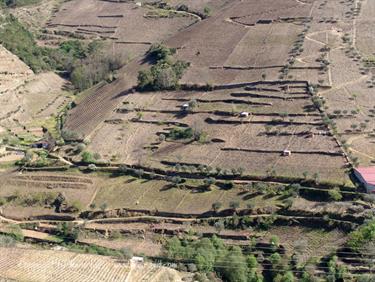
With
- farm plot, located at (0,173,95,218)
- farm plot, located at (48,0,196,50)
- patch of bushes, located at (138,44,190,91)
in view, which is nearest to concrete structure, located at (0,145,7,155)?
farm plot, located at (0,173,95,218)

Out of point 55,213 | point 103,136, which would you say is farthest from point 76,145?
point 55,213

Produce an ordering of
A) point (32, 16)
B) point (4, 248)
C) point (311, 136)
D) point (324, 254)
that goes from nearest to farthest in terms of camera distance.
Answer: point (4, 248)
point (324, 254)
point (311, 136)
point (32, 16)

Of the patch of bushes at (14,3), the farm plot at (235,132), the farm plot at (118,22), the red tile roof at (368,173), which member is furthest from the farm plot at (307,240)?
the patch of bushes at (14,3)

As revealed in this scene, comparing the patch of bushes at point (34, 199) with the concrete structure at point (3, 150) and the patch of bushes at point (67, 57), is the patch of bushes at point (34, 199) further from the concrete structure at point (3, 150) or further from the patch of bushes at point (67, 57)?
the patch of bushes at point (67, 57)

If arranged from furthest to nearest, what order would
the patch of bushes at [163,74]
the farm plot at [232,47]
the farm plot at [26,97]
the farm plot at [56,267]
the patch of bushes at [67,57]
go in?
the patch of bushes at [67,57]
the farm plot at [232,47]
the farm plot at [26,97]
the patch of bushes at [163,74]
the farm plot at [56,267]

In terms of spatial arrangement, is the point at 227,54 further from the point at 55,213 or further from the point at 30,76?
the point at 55,213

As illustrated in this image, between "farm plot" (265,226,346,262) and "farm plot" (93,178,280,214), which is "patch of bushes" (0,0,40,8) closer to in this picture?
"farm plot" (93,178,280,214)

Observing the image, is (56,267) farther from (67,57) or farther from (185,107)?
(67,57)
